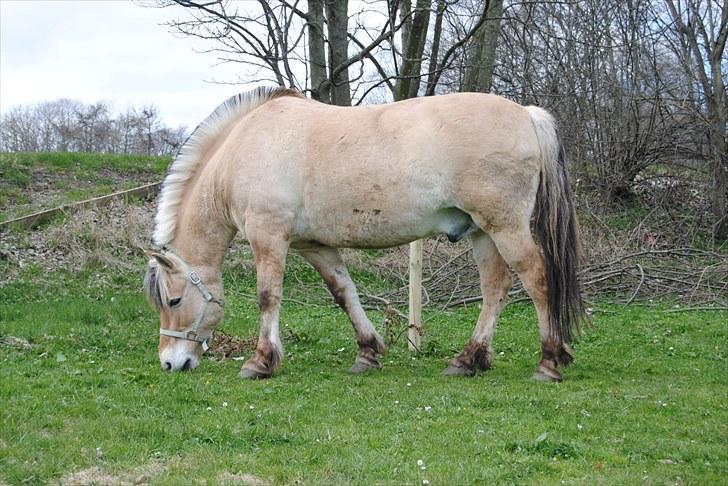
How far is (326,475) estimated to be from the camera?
396cm

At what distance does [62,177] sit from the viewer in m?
16.0

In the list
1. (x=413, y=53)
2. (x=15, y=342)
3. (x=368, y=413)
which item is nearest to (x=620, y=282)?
(x=413, y=53)

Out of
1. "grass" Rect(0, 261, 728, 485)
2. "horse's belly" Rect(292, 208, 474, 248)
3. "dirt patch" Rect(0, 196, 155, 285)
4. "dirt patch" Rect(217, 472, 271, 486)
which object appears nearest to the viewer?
"dirt patch" Rect(217, 472, 271, 486)

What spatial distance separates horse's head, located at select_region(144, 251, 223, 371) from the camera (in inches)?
269

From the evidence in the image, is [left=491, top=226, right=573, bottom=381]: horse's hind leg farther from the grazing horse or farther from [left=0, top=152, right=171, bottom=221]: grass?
[left=0, top=152, right=171, bottom=221]: grass

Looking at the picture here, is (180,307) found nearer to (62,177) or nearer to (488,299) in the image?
(488,299)

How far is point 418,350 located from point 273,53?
4625 mm

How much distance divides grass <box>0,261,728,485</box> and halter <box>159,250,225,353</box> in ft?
0.92

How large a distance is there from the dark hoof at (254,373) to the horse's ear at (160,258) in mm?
1176

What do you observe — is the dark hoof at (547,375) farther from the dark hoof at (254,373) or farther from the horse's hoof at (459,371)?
the dark hoof at (254,373)

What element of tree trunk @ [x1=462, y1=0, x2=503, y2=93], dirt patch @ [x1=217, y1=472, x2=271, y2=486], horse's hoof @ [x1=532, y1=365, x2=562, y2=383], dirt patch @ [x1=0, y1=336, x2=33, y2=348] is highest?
tree trunk @ [x1=462, y1=0, x2=503, y2=93]

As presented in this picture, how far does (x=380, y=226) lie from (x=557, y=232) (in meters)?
1.43

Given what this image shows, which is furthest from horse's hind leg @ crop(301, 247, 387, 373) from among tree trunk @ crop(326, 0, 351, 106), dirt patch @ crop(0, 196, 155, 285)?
dirt patch @ crop(0, 196, 155, 285)

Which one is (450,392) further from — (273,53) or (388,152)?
(273,53)
